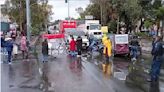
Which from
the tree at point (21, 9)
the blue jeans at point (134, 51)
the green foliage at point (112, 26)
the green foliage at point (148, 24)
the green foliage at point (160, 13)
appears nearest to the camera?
the blue jeans at point (134, 51)

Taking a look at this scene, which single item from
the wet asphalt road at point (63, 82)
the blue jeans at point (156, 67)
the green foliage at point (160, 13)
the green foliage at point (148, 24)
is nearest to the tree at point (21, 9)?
the green foliage at point (148, 24)

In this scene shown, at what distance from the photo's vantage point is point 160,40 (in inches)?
661

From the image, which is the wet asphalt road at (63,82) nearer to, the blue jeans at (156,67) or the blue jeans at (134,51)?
the blue jeans at (156,67)

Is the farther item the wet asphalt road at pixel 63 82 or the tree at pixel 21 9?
the tree at pixel 21 9

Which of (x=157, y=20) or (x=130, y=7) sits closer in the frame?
(x=157, y=20)

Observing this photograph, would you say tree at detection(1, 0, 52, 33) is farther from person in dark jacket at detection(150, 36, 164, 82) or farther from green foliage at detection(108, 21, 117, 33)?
person in dark jacket at detection(150, 36, 164, 82)

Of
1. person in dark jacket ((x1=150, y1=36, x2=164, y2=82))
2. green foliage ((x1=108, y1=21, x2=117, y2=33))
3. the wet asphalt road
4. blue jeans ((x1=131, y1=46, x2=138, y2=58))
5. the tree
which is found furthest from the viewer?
green foliage ((x1=108, y1=21, x2=117, y2=33))

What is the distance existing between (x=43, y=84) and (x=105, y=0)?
65.0 meters

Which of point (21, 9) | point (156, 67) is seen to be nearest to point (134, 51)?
point (156, 67)

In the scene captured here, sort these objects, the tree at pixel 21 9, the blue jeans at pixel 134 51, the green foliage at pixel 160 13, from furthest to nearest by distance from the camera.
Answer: the tree at pixel 21 9 → the green foliage at pixel 160 13 → the blue jeans at pixel 134 51

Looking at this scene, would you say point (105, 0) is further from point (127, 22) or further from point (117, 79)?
point (117, 79)

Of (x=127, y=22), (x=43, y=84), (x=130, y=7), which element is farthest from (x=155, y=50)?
(x=127, y=22)

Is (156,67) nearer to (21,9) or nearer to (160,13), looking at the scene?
(160,13)

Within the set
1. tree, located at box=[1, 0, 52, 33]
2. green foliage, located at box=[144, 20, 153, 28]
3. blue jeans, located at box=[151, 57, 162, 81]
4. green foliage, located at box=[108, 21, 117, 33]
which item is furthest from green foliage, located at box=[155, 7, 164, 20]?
blue jeans, located at box=[151, 57, 162, 81]
